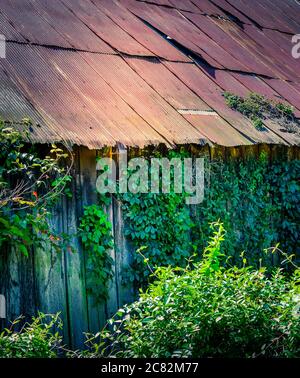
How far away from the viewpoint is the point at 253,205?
9.30m

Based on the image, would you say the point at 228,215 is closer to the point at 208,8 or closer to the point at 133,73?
the point at 133,73

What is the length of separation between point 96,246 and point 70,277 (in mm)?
439

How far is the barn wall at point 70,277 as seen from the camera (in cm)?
647

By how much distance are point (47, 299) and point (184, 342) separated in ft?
7.30

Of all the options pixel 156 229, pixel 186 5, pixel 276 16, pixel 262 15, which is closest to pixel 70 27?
pixel 156 229

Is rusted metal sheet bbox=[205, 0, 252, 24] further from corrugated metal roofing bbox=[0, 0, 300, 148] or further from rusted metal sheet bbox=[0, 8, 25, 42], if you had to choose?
rusted metal sheet bbox=[0, 8, 25, 42]

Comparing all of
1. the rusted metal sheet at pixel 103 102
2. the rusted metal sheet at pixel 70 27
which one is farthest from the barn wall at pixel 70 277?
the rusted metal sheet at pixel 70 27

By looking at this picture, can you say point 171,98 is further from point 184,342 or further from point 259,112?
point 184,342

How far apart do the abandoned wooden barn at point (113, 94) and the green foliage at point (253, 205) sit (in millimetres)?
228

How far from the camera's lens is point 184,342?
4.92 meters

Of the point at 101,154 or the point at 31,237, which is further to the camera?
the point at 101,154

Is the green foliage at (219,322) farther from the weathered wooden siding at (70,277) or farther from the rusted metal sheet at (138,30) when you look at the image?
the rusted metal sheet at (138,30)

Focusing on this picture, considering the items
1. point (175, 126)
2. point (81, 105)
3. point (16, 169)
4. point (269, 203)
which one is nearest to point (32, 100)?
point (81, 105)

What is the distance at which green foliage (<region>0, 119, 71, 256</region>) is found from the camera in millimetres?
6246
